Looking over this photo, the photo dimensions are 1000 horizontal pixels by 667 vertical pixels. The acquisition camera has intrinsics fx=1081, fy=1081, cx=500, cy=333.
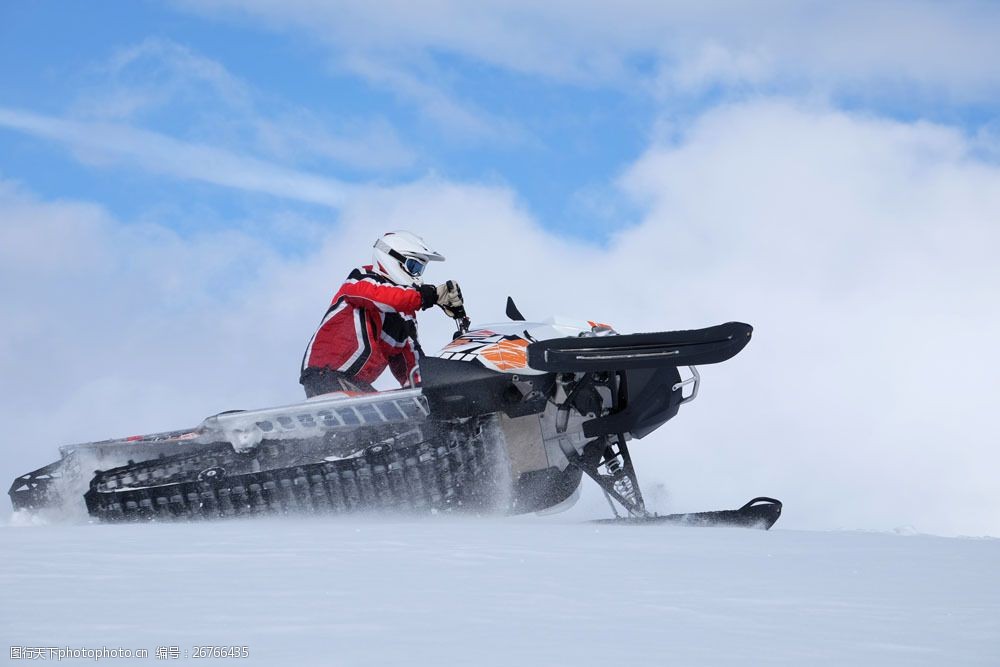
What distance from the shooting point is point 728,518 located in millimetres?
6379

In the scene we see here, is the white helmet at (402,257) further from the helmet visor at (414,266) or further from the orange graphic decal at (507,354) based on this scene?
the orange graphic decal at (507,354)

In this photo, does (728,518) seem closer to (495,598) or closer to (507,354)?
(507,354)

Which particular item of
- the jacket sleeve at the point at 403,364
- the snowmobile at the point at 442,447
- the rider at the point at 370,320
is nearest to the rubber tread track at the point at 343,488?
the snowmobile at the point at 442,447

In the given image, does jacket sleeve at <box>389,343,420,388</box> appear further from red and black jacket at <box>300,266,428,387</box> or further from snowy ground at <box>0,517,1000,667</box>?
snowy ground at <box>0,517,1000,667</box>

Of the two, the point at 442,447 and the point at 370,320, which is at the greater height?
the point at 370,320

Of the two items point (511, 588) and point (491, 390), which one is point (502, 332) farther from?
point (511, 588)

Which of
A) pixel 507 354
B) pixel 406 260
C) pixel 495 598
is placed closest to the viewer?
pixel 495 598

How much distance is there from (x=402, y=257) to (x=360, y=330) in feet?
1.86

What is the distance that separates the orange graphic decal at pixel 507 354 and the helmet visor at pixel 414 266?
1193 mm

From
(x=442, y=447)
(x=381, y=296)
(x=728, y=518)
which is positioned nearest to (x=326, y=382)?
(x=381, y=296)

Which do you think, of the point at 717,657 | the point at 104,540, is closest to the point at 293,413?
the point at 104,540

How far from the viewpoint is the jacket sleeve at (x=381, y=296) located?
6793 mm

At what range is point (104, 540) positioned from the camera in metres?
4.39

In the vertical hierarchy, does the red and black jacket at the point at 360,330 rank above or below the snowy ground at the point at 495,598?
above
